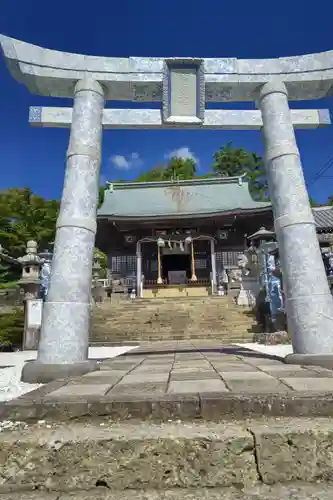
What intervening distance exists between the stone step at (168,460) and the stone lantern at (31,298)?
9.59 m

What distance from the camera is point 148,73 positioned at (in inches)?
193

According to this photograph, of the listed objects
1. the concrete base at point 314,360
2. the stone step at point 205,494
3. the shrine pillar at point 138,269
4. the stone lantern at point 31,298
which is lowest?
the stone step at point 205,494

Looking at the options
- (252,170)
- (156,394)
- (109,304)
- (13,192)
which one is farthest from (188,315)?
(252,170)

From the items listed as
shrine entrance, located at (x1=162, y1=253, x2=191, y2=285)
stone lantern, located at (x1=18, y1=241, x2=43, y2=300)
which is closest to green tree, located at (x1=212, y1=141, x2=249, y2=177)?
shrine entrance, located at (x1=162, y1=253, x2=191, y2=285)

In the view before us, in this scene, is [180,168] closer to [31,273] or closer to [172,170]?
[172,170]

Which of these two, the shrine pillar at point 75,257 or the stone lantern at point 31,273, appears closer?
the shrine pillar at point 75,257

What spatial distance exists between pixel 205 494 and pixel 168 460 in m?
0.22

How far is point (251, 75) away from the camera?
16.4 feet

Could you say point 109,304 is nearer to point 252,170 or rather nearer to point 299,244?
point 299,244

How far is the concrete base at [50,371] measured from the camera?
347 cm

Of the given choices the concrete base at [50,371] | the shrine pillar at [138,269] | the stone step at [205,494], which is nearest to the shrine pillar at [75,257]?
the concrete base at [50,371]

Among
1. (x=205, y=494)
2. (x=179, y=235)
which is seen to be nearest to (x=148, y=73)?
(x=205, y=494)

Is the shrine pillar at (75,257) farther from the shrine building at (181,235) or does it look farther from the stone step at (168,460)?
the shrine building at (181,235)

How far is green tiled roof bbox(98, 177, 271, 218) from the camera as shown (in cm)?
2205
